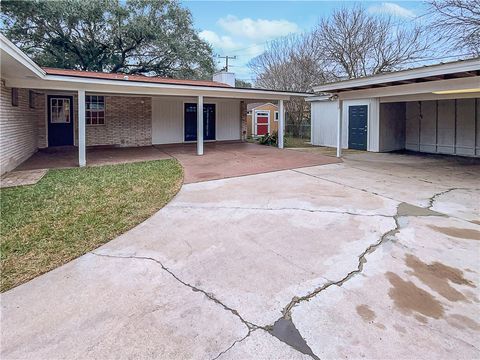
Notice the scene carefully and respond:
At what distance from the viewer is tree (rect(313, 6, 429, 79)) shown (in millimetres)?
17719

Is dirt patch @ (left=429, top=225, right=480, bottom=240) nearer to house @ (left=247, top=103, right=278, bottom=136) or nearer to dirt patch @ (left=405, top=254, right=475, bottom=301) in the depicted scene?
dirt patch @ (left=405, top=254, right=475, bottom=301)

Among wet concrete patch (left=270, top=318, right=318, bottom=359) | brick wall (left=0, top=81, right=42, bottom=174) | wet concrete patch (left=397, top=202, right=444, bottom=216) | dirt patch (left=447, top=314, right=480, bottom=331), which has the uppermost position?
brick wall (left=0, top=81, right=42, bottom=174)

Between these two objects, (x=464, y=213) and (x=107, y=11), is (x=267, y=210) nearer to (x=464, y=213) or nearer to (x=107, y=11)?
(x=464, y=213)

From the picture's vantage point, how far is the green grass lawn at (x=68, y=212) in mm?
3520

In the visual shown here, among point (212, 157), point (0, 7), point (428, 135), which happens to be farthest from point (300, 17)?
point (0, 7)

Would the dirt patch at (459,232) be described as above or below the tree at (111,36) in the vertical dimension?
below

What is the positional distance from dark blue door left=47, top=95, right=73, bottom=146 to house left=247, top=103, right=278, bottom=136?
1381 cm

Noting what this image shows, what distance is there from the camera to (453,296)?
274 centimetres

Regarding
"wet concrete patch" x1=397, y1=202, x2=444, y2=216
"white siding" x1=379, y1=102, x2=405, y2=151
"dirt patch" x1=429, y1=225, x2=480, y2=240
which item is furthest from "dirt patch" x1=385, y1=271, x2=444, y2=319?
"white siding" x1=379, y1=102, x2=405, y2=151

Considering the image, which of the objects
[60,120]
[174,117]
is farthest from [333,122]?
[60,120]

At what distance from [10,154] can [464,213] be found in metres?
10.0

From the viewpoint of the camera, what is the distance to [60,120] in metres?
12.5

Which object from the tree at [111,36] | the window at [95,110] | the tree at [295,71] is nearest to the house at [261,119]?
the tree at [295,71]

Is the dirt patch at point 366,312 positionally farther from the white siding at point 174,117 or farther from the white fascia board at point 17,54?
the white siding at point 174,117
